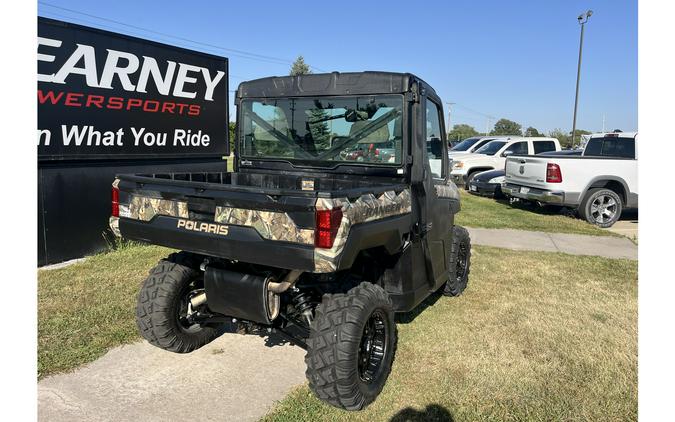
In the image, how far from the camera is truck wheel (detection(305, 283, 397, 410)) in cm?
299

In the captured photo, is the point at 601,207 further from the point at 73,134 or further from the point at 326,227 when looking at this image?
the point at 73,134

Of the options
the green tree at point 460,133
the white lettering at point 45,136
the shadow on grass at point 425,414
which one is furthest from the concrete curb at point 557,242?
the green tree at point 460,133

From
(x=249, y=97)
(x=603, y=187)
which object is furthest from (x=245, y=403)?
(x=603, y=187)

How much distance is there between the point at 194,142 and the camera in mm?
8219

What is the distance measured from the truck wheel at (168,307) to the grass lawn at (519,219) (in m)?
7.54

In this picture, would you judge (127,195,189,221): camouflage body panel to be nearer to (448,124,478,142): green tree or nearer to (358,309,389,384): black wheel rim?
(358,309,389,384): black wheel rim

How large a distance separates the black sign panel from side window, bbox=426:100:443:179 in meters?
4.99

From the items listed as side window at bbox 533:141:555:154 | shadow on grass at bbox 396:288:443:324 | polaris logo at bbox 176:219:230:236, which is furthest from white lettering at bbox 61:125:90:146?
side window at bbox 533:141:555:154

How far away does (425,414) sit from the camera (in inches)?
122

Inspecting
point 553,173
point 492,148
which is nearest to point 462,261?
point 553,173

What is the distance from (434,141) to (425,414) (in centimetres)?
219

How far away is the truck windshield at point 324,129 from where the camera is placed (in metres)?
3.73
